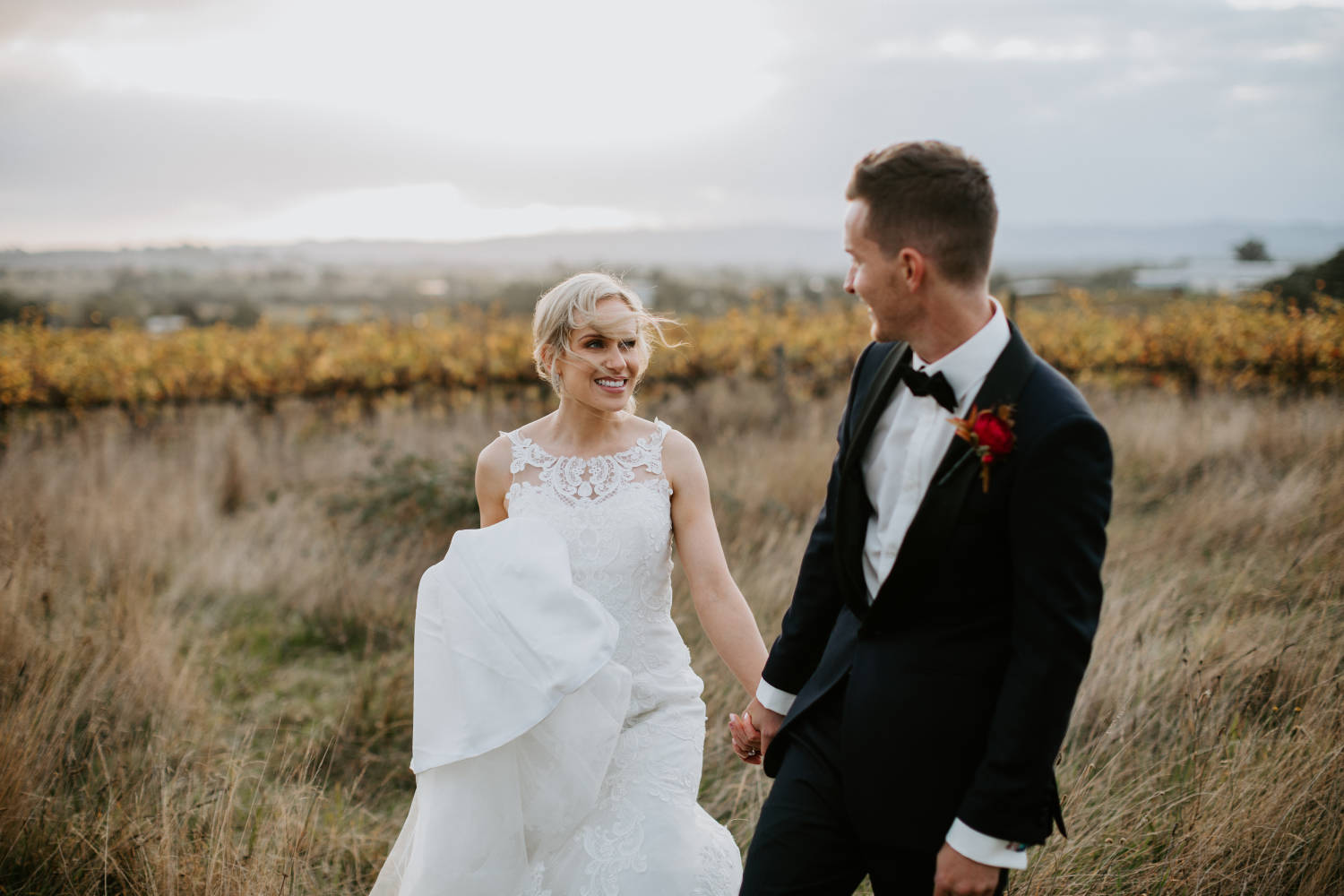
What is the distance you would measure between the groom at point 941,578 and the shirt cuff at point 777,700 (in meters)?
0.16

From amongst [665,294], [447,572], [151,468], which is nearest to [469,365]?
[151,468]

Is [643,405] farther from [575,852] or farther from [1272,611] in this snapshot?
[575,852]

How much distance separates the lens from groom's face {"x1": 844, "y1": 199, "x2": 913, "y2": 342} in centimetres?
178

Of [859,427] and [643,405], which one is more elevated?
[859,427]

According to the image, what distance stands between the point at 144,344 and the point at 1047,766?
42.5ft

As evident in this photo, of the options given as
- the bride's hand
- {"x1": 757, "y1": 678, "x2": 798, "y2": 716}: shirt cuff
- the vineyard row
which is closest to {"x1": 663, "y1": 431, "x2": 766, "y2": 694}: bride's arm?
the bride's hand

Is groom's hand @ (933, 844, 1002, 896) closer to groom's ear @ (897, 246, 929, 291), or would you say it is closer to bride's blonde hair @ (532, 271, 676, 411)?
groom's ear @ (897, 246, 929, 291)

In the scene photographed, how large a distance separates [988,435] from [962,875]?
0.83 meters

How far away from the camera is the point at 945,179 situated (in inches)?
67.6

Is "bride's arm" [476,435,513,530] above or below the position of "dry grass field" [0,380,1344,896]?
above

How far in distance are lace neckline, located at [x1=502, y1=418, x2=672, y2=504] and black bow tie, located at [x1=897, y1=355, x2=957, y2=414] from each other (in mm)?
1250

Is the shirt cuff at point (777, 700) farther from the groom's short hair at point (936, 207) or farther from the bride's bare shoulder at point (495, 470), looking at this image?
the bride's bare shoulder at point (495, 470)

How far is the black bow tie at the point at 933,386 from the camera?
177 cm

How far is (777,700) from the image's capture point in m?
2.23
